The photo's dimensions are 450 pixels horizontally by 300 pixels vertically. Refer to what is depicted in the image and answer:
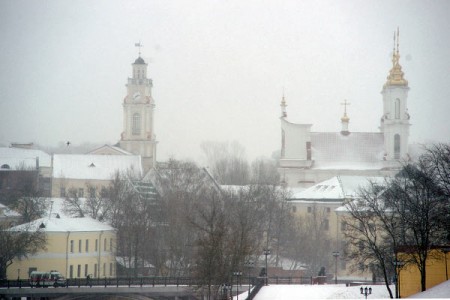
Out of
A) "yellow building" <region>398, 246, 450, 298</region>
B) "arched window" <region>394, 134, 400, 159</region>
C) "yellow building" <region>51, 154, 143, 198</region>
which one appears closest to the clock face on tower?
"yellow building" <region>51, 154, 143, 198</region>

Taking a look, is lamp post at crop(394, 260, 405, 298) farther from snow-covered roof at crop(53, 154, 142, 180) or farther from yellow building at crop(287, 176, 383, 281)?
snow-covered roof at crop(53, 154, 142, 180)

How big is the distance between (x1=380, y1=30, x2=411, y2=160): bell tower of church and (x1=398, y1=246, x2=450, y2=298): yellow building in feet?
101

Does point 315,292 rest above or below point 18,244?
below

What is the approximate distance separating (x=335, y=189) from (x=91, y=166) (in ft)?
49.3

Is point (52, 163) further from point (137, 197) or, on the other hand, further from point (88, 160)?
point (137, 197)

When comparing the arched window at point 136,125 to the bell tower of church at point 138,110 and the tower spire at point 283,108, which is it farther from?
the tower spire at point 283,108

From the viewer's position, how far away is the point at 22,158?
5697cm

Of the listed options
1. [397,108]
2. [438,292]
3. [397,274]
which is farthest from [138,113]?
[438,292]

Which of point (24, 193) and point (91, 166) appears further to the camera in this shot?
point (91, 166)

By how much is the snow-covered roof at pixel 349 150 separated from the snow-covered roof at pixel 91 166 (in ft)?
29.6

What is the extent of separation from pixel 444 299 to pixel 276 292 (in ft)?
23.2

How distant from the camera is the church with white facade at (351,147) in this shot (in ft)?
184

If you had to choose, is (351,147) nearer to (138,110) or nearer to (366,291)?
(138,110)

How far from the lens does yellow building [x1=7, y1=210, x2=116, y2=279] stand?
112 ft
